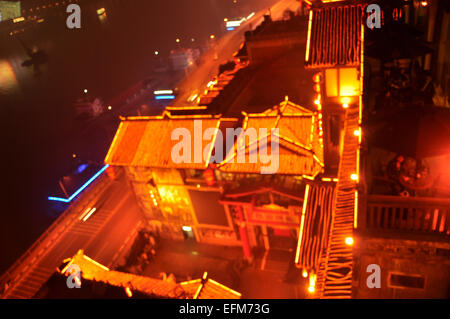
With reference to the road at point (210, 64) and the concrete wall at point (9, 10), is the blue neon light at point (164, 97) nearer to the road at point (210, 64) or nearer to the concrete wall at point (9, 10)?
the road at point (210, 64)

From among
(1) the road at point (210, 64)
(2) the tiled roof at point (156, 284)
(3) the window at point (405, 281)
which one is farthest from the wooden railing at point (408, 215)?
(1) the road at point (210, 64)

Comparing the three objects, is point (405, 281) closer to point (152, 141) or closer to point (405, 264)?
point (405, 264)

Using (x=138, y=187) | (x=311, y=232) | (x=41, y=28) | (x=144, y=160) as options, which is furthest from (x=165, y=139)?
(x=41, y=28)

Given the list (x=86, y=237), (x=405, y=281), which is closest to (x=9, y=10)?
(x=86, y=237)

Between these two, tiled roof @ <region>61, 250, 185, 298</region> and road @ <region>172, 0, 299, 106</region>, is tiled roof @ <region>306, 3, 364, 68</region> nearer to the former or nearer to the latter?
tiled roof @ <region>61, 250, 185, 298</region>

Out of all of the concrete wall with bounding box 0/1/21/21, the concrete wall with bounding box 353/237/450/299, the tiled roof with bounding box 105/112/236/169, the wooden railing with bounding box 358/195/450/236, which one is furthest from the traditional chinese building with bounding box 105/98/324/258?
the concrete wall with bounding box 0/1/21/21

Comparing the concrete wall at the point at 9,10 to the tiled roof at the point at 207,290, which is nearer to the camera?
the tiled roof at the point at 207,290

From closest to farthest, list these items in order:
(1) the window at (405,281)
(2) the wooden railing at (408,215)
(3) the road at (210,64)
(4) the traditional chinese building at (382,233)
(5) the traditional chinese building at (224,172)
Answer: (2) the wooden railing at (408,215) → (4) the traditional chinese building at (382,233) → (1) the window at (405,281) → (5) the traditional chinese building at (224,172) → (3) the road at (210,64)
